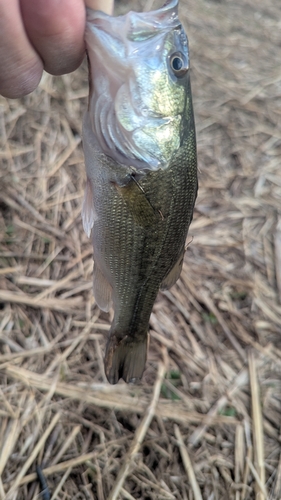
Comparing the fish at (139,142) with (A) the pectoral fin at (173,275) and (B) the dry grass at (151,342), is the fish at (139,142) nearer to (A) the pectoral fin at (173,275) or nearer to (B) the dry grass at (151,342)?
(A) the pectoral fin at (173,275)

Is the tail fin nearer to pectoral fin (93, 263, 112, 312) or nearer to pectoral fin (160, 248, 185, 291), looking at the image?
pectoral fin (93, 263, 112, 312)

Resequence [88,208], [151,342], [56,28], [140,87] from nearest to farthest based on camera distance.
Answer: [56,28] → [140,87] → [88,208] → [151,342]

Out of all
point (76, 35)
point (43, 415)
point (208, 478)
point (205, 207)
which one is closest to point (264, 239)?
point (205, 207)

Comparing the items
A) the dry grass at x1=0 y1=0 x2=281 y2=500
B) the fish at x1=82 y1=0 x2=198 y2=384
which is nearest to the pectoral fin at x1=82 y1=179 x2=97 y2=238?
the fish at x1=82 y1=0 x2=198 y2=384

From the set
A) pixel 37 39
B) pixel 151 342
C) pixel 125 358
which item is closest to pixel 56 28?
pixel 37 39

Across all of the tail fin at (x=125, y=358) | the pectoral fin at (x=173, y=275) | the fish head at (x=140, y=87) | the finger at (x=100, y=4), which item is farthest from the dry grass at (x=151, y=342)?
the finger at (x=100, y=4)

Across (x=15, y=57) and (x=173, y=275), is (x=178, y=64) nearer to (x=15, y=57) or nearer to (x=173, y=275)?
(x=15, y=57)
